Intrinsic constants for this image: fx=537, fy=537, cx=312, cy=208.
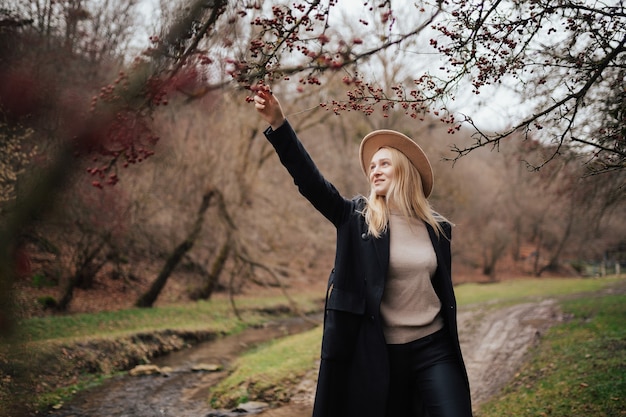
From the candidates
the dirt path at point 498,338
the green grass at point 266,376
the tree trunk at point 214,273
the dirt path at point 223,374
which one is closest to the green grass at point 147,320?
the tree trunk at point 214,273

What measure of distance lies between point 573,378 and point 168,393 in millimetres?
6058

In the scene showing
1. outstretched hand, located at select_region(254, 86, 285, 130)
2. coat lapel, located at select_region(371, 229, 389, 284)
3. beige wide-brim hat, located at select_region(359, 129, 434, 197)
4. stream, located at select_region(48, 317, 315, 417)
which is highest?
outstretched hand, located at select_region(254, 86, 285, 130)

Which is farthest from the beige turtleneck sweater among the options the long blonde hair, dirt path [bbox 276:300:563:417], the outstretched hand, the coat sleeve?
dirt path [bbox 276:300:563:417]

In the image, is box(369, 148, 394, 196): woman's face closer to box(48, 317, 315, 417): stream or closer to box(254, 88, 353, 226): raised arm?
box(254, 88, 353, 226): raised arm

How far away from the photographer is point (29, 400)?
7488 mm

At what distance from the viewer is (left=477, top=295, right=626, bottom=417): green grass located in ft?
17.9

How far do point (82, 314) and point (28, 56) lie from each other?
21.8 ft

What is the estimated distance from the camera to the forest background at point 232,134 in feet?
11.6

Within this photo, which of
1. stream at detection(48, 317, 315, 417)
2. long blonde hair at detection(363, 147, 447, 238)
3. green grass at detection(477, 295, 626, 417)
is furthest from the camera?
stream at detection(48, 317, 315, 417)

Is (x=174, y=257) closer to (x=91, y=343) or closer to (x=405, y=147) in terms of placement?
(x=91, y=343)

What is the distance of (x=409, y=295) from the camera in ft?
9.95

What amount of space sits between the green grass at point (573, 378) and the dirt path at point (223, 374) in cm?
45

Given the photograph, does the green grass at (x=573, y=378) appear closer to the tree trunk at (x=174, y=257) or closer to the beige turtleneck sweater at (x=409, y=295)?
the beige turtleneck sweater at (x=409, y=295)

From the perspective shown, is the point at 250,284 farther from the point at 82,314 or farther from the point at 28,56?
the point at 28,56
